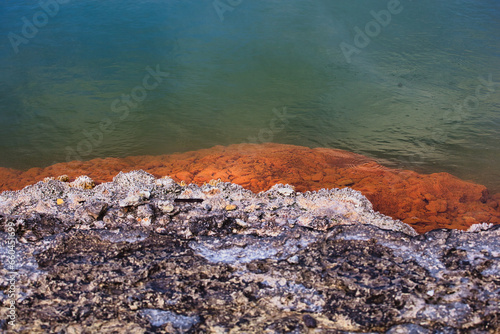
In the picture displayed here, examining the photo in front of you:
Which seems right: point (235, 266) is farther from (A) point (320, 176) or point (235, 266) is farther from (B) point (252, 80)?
(B) point (252, 80)

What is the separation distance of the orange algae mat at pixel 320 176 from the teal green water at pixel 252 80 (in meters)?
0.34

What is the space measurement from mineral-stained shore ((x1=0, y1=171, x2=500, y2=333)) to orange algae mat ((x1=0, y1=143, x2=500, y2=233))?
1.47 feet

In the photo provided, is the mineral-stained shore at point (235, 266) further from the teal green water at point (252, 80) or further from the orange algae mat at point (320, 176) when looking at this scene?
the teal green water at point (252, 80)

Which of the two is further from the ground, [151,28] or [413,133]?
[151,28]

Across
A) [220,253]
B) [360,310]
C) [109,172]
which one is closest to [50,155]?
[109,172]

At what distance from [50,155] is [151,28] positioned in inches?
225

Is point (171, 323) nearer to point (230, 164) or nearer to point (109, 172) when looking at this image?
point (230, 164)

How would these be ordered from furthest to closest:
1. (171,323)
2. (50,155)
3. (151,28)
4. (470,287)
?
(151,28)
(50,155)
(470,287)
(171,323)

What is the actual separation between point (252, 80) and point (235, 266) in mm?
4938

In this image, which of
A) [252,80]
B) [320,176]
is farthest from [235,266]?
[252,80]

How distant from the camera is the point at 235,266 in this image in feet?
6.63

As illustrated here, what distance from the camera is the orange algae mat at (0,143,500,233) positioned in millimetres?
2840

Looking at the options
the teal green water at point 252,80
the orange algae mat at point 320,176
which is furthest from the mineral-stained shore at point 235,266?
the teal green water at point 252,80

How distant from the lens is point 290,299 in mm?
1812
